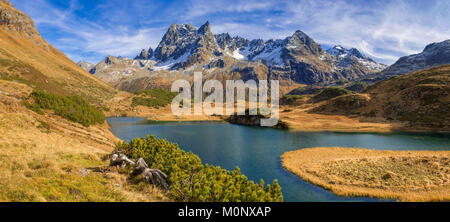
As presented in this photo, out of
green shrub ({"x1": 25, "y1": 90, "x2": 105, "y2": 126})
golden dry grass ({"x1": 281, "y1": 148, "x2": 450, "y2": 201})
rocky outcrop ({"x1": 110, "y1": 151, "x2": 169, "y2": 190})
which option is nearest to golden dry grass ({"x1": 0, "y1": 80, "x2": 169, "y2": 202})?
rocky outcrop ({"x1": 110, "y1": 151, "x2": 169, "y2": 190})

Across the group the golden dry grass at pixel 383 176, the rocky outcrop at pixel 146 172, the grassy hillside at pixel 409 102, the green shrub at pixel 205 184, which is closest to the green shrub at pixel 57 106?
the green shrub at pixel 205 184

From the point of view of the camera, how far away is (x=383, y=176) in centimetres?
3216

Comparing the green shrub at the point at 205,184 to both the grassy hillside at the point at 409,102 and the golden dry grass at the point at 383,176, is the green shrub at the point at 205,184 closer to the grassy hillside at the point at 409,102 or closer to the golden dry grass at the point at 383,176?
the golden dry grass at the point at 383,176

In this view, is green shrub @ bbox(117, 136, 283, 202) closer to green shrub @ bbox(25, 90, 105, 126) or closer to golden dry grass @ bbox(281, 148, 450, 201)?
golden dry grass @ bbox(281, 148, 450, 201)

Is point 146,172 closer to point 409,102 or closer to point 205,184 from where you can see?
point 205,184

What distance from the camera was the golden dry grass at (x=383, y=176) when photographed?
27562 mm

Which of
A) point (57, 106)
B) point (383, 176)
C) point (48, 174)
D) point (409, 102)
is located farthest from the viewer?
point (409, 102)

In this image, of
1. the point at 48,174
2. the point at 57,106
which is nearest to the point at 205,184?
the point at 48,174

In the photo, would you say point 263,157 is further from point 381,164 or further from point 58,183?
point 58,183

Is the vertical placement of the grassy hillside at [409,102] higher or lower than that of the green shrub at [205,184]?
higher

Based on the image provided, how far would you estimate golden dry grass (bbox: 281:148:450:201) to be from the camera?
27562 mm
